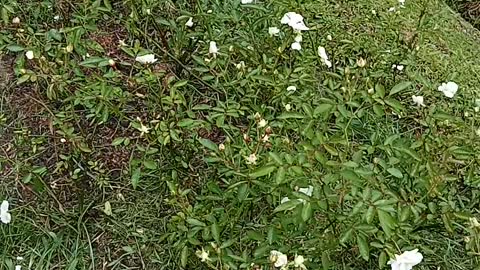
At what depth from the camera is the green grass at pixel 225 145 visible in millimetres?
1704

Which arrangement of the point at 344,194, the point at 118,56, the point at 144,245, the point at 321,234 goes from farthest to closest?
the point at 118,56
the point at 144,245
the point at 321,234
the point at 344,194

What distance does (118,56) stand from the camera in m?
2.62

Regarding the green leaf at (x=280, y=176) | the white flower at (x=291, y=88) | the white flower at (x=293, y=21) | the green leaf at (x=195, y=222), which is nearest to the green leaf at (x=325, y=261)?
the green leaf at (x=280, y=176)

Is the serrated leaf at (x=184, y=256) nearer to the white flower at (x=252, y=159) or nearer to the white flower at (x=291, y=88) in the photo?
the white flower at (x=252, y=159)

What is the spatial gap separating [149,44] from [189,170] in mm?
572

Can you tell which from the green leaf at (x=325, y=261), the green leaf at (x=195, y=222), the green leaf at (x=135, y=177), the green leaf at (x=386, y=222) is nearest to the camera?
the green leaf at (x=386, y=222)

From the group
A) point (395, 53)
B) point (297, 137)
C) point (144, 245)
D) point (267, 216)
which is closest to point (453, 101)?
point (395, 53)

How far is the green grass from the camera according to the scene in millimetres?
1704

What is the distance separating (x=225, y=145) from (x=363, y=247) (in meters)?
0.46

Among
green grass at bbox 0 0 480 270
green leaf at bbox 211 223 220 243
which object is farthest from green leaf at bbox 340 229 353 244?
green leaf at bbox 211 223 220 243

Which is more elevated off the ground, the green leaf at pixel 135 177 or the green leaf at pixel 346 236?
the green leaf at pixel 346 236

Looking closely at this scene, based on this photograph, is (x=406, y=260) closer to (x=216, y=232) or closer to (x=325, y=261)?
(x=325, y=261)

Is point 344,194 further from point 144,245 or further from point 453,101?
point 453,101

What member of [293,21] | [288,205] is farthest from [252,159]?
[293,21]
